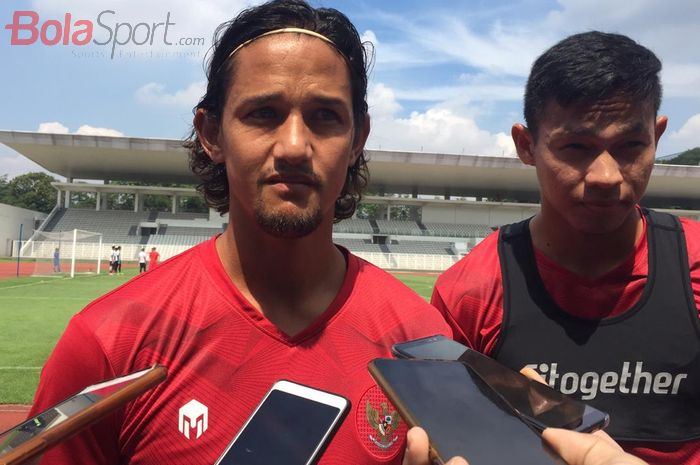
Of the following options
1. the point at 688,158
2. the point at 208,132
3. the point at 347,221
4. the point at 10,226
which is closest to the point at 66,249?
the point at 10,226

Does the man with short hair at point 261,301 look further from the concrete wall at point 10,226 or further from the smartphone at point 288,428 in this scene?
the concrete wall at point 10,226

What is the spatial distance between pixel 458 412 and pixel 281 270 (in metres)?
0.98

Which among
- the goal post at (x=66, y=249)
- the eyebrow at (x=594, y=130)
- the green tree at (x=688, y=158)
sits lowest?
the goal post at (x=66, y=249)

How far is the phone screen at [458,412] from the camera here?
0.91 metres

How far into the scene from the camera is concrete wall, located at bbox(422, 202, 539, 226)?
157 feet

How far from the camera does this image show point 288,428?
1.03 meters

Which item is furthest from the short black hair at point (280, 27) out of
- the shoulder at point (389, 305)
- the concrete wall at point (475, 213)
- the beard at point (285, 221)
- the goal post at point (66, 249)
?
the concrete wall at point (475, 213)

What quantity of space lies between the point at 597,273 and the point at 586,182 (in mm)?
440

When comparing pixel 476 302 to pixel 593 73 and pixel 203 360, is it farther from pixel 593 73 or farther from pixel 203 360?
pixel 203 360

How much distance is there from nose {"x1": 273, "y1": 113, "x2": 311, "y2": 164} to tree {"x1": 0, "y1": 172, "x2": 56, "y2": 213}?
248 feet

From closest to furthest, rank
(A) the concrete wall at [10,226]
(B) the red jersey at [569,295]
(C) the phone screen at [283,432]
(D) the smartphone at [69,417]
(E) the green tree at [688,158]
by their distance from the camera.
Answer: (D) the smartphone at [69,417], (C) the phone screen at [283,432], (B) the red jersey at [569,295], (A) the concrete wall at [10,226], (E) the green tree at [688,158]

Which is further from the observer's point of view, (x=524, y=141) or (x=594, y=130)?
(x=524, y=141)

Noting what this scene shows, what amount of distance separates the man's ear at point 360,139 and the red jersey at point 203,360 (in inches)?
20.0

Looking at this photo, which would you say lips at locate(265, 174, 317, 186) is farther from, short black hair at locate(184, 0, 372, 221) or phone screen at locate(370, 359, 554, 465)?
phone screen at locate(370, 359, 554, 465)
